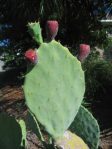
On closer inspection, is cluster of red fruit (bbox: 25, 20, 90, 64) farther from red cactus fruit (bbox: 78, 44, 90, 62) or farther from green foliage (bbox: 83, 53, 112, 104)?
green foliage (bbox: 83, 53, 112, 104)

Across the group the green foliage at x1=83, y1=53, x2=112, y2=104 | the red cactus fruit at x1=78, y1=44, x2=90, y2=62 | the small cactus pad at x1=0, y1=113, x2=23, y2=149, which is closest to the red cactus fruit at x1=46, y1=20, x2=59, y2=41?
the red cactus fruit at x1=78, y1=44, x2=90, y2=62

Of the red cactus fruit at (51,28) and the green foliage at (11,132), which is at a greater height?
the red cactus fruit at (51,28)

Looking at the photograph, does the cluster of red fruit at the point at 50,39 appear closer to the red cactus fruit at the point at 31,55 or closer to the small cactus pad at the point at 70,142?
the red cactus fruit at the point at 31,55

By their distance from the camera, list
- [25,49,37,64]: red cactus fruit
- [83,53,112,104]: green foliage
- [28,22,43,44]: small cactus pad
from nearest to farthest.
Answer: [25,49,37,64]: red cactus fruit, [28,22,43,44]: small cactus pad, [83,53,112,104]: green foliage

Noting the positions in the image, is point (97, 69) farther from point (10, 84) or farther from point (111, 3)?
point (10, 84)

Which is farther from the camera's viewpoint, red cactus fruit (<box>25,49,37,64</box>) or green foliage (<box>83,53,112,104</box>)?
green foliage (<box>83,53,112,104</box>)

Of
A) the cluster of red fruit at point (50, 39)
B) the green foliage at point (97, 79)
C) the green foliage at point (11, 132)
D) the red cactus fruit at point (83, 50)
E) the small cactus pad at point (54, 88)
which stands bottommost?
the green foliage at point (97, 79)

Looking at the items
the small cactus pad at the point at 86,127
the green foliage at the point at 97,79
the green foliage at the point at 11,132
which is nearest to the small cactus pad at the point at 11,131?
the green foliage at the point at 11,132
